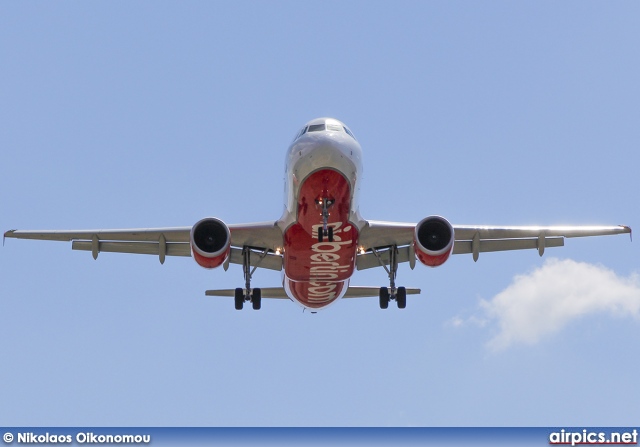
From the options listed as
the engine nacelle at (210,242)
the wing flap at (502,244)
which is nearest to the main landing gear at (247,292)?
the engine nacelle at (210,242)

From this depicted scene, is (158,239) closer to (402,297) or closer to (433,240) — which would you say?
(402,297)

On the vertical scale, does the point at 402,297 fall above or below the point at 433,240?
below

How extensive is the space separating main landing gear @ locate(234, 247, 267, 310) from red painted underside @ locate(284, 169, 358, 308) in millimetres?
1514

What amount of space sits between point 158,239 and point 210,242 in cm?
379

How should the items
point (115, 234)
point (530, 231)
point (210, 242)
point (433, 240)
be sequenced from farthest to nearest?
1. point (530, 231)
2. point (115, 234)
3. point (433, 240)
4. point (210, 242)

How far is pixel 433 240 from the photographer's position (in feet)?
90.7

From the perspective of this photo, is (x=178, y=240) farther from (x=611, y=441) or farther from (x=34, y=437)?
(x=611, y=441)

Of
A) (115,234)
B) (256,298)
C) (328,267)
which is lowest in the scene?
(256,298)

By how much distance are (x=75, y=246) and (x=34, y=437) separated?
9.46m

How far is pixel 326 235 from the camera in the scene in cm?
2681

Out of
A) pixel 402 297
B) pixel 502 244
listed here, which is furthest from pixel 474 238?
pixel 402 297

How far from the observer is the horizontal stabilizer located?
3203 centimetres

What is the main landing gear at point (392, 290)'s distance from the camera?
30.9 meters

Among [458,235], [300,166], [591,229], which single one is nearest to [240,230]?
[300,166]
